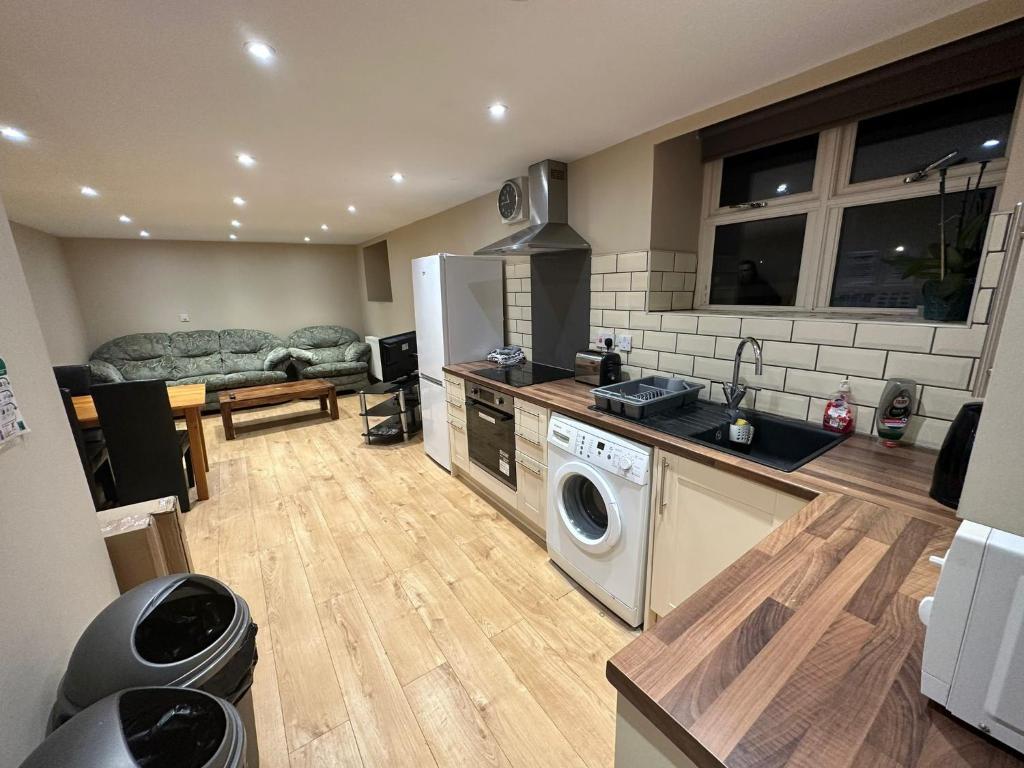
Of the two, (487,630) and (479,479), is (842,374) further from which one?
(479,479)

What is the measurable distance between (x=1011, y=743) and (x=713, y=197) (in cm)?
239

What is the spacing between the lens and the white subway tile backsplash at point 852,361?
1.47 meters

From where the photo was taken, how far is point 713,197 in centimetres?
227

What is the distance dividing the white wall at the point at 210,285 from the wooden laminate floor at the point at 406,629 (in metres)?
4.06

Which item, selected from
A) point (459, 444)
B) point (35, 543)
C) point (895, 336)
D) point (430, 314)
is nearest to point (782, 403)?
point (895, 336)

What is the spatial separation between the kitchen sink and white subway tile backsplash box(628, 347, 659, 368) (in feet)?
1.56

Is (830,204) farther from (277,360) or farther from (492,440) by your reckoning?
(277,360)

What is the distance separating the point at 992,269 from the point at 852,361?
437mm

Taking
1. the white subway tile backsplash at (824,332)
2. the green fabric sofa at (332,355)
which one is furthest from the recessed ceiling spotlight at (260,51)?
the green fabric sofa at (332,355)

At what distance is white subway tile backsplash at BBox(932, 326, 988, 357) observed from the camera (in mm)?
1274

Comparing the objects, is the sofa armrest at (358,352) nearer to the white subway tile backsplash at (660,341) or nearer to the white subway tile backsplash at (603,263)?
the white subway tile backsplash at (603,263)

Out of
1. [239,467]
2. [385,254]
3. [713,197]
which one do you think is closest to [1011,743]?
[713,197]

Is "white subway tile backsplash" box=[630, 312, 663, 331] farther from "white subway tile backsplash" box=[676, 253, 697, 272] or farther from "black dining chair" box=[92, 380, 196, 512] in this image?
"black dining chair" box=[92, 380, 196, 512]

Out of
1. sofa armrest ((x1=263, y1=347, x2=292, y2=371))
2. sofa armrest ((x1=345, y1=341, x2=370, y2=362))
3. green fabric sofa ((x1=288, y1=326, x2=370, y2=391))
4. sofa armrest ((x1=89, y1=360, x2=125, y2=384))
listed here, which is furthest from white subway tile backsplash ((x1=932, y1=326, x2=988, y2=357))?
sofa armrest ((x1=89, y1=360, x2=125, y2=384))
